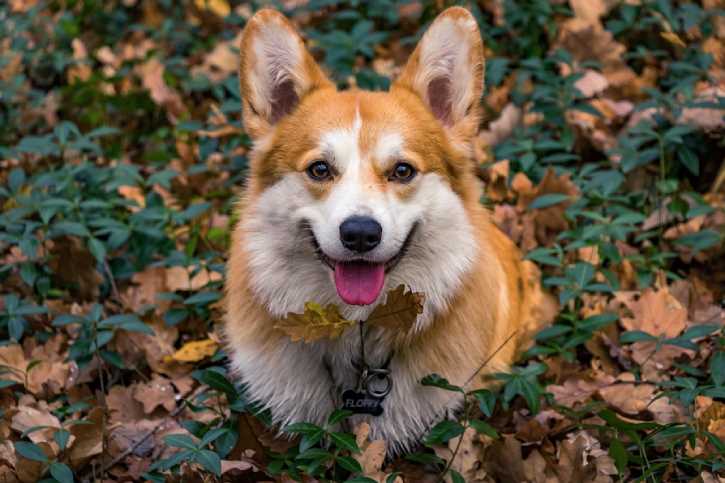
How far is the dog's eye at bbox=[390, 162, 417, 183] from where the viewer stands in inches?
114

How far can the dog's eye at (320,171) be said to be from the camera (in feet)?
9.47

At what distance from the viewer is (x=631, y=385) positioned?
10.5 ft

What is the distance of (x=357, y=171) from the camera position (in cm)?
283

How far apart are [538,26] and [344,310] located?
3.00m

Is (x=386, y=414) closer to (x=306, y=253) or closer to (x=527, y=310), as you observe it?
(x=306, y=253)

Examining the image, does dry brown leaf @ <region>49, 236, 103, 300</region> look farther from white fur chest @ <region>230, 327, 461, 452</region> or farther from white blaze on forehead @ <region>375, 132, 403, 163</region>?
white blaze on forehead @ <region>375, 132, 403, 163</region>

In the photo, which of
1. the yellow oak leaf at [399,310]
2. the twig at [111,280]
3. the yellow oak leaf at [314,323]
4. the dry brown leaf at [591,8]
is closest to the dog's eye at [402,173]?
the yellow oak leaf at [399,310]

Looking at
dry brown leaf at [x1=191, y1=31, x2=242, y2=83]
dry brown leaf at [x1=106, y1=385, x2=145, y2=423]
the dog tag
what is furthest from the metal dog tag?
dry brown leaf at [x1=191, y1=31, x2=242, y2=83]

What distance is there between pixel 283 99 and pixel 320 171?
47 cm

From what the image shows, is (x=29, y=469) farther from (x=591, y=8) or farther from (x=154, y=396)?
(x=591, y=8)

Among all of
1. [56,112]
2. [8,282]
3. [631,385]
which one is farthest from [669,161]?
[56,112]

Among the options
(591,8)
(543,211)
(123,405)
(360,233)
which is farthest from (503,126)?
(123,405)

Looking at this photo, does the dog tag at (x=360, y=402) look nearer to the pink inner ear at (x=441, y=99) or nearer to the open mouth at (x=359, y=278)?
the open mouth at (x=359, y=278)

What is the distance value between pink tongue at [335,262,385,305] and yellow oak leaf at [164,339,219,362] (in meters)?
1.05
